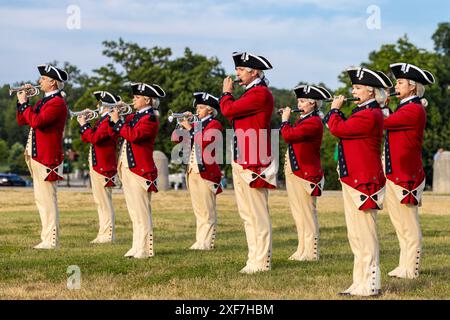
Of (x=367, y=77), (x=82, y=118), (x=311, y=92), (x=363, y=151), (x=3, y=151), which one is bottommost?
(x=3, y=151)

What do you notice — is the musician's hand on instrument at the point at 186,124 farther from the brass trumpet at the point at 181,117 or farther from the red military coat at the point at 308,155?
the red military coat at the point at 308,155

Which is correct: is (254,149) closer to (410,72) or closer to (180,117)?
(410,72)

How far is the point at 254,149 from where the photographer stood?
12109 mm

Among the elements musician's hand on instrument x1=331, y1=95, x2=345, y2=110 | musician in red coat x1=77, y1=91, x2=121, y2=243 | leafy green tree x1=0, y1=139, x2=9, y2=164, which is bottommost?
leafy green tree x1=0, y1=139, x2=9, y2=164

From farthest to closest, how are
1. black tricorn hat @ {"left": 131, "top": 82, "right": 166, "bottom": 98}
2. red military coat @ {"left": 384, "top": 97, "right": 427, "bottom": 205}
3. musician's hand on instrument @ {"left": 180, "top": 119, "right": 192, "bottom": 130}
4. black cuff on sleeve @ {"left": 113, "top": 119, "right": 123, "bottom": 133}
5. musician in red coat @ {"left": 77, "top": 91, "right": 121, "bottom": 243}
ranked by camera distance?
musician in red coat @ {"left": 77, "top": 91, "right": 121, "bottom": 243}
musician's hand on instrument @ {"left": 180, "top": 119, "right": 192, "bottom": 130}
black cuff on sleeve @ {"left": 113, "top": 119, "right": 123, "bottom": 133}
black tricorn hat @ {"left": 131, "top": 82, "right": 166, "bottom": 98}
red military coat @ {"left": 384, "top": 97, "right": 427, "bottom": 205}

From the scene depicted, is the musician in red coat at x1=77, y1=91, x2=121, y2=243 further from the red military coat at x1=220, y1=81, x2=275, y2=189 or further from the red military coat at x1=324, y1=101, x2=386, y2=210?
the red military coat at x1=324, y1=101, x2=386, y2=210

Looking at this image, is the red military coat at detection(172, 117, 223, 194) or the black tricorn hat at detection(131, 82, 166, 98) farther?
the red military coat at detection(172, 117, 223, 194)

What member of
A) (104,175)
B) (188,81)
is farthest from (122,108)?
(188,81)

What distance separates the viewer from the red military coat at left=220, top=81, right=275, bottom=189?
11977 mm

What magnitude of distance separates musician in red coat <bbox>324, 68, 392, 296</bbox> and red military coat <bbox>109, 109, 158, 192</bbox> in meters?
3.98

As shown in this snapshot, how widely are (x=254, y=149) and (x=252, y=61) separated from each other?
109cm

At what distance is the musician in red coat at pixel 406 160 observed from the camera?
1170cm

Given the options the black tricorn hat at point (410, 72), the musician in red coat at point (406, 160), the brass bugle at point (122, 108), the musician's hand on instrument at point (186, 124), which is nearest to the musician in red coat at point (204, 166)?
the musician's hand on instrument at point (186, 124)

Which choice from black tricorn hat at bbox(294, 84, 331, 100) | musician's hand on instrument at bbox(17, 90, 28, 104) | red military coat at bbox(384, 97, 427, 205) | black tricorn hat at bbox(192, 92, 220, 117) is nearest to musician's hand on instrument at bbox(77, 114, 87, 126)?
musician's hand on instrument at bbox(17, 90, 28, 104)
